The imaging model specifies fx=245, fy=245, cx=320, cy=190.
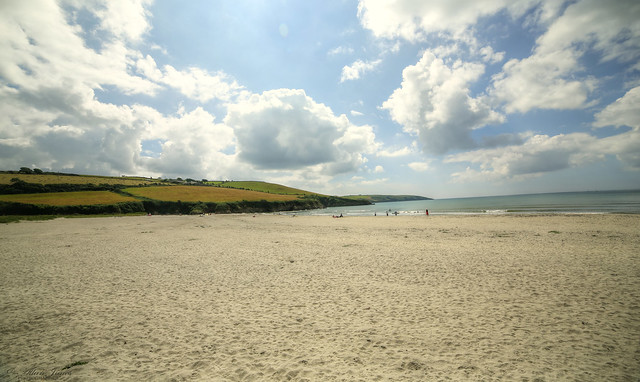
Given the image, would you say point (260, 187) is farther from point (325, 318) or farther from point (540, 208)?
point (325, 318)

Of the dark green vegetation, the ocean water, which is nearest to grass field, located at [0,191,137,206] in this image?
the dark green vegetation

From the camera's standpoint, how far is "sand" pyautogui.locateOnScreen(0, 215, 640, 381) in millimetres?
5566

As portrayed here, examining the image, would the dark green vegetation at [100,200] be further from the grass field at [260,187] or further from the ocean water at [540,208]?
the grass field at [260,187]

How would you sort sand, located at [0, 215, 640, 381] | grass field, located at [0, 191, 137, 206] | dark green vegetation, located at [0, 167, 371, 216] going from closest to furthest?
sand, located at [0, 215, 640, 381]
dark green vegetation, located at [0, 167, 371, 216]
grass field, located at [0, 191, 137, 206]

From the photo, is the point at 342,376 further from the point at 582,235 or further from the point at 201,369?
the point at 582,235

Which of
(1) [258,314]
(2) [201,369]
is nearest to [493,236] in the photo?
(1) [258,314]

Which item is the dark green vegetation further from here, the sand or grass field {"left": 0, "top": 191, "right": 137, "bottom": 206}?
the sand

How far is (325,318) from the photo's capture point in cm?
802

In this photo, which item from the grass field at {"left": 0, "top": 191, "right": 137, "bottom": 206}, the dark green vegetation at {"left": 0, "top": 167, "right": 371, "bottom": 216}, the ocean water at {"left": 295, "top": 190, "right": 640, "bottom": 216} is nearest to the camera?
the ocean water at {"left": 295, "top": 190, "right": 640, "bottom": 216}

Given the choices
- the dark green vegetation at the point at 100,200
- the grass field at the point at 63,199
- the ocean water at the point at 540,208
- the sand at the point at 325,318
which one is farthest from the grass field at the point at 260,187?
the sand at the point at 325,318

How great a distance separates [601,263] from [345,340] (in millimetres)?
15517

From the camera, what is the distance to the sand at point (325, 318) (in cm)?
557

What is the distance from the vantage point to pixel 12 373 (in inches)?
210

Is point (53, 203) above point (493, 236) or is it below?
above
